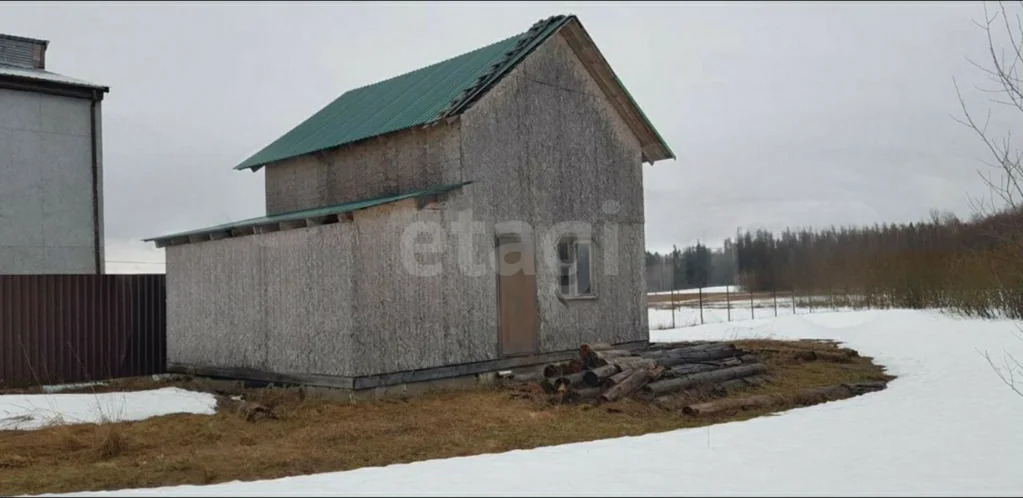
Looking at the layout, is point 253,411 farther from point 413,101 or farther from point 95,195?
point 95,195

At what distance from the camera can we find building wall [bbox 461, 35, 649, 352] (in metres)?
15.9

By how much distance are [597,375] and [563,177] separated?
480 centimetres

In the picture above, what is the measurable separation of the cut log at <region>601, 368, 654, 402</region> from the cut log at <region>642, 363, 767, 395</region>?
0.16 m

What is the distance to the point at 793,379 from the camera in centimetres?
1652

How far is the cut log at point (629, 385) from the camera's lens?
13.5 m

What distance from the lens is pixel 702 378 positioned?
48.9 ft

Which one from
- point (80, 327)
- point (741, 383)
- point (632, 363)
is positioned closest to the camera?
point (632, 363)

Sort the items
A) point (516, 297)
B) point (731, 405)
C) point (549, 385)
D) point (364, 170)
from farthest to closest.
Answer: point (364, 170), point (516, 297), point (549, 385), point (731, 405)

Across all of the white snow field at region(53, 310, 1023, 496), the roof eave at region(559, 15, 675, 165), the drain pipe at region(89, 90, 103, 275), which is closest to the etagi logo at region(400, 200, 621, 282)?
the roof eave at region(559, 15, 675, 165)

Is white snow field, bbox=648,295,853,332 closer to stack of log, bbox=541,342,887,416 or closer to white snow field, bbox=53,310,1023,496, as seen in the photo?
stack of log, bbox=541,342,887,416

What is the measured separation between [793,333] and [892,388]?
1239 cm

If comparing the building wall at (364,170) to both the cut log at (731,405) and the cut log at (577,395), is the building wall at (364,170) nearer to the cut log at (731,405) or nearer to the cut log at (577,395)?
the cut log at (577,395)

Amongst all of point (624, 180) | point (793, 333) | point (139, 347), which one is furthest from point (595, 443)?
point (793, 333)

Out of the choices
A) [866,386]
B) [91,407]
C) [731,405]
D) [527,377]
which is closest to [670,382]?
[731,405]
